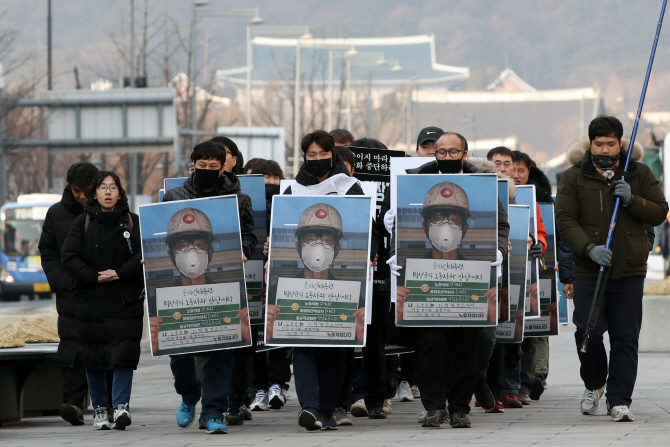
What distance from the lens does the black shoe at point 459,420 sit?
8.86 m

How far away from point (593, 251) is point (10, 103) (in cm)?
3018

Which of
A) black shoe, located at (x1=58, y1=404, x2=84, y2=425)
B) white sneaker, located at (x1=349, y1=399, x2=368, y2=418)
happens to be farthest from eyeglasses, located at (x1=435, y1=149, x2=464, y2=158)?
black shoe, located at (x1=58, y1=404, x2=84, y2=425)

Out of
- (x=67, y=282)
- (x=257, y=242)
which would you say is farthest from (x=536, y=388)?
(x=67, y=282)

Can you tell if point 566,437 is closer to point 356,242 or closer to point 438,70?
point 356,242

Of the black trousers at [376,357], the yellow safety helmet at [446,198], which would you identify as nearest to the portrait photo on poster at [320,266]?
the yellow safety helmet at [446,198]

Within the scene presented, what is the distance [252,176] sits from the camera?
9883 millimetres

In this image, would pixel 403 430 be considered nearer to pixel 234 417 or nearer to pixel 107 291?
pixel 234 417

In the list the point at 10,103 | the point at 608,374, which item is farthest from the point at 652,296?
the point at 10,103

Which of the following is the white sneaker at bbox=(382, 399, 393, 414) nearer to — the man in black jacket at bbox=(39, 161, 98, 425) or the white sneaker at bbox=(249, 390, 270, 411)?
the white sneaker at bbox=(249, 390, 270, 411)

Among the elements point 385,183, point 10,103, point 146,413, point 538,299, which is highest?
point 10,103

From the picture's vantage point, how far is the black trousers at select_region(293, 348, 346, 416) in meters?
8.75

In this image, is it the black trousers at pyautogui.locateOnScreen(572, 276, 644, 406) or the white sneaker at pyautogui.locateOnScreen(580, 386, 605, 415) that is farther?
the white sneaker at pyautogui.locateOnScreen(580, 386, 605, 415)

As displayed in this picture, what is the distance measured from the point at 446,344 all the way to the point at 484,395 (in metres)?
1.02

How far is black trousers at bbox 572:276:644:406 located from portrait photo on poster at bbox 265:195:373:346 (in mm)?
1581
